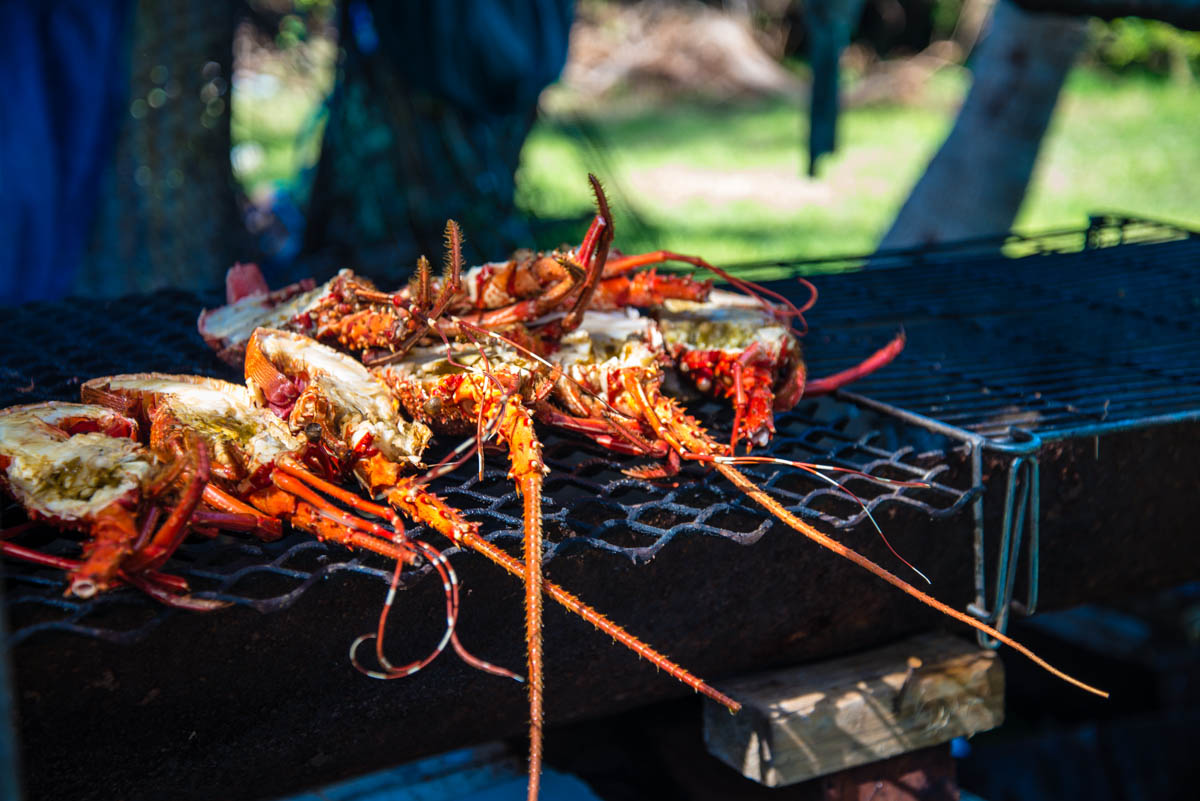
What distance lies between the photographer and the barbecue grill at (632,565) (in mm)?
1841

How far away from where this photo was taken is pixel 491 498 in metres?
2.22

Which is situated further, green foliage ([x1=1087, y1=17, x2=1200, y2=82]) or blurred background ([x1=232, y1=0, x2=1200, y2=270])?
green foliage ([x1=1087, y1=17, x2=1200, y2=82])

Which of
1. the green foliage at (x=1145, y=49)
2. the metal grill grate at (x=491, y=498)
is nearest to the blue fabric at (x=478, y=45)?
the metal grill grate at (x=491, y=498)

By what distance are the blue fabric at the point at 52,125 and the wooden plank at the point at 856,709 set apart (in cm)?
432

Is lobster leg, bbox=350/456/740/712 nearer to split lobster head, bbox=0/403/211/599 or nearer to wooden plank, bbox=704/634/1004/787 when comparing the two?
split lobster head, bbox=0/403/211/599

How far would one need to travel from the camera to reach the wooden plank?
247 cm

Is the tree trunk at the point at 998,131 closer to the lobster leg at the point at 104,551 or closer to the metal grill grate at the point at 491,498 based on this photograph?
the metal grill grate at the point at 491,498

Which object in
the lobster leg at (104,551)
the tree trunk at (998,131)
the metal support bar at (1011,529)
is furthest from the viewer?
the tree trunk at (998,131)

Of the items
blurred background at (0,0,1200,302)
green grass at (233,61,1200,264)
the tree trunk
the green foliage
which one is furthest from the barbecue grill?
the green foliage

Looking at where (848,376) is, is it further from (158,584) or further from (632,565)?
(158,584)

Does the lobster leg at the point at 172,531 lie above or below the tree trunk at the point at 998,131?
below

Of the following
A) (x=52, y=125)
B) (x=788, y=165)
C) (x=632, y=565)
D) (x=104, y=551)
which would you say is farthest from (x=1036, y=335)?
(x=788, y=165)

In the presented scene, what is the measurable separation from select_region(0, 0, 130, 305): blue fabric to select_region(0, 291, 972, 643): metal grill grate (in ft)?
7.51

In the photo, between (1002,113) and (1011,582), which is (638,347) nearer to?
(1011,582)
